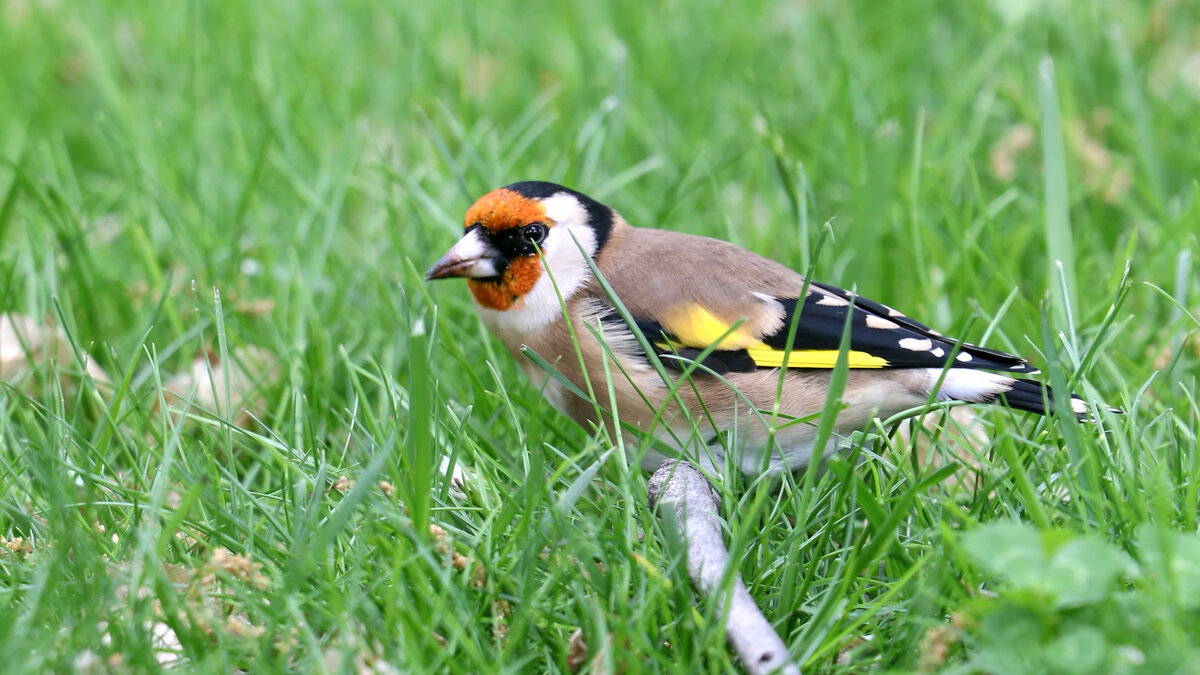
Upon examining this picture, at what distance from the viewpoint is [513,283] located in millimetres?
2672

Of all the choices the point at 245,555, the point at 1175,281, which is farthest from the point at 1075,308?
the point at 245,555

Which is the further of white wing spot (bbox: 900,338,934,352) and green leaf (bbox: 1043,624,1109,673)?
white wing spot (bbox: 900,338,934,352)

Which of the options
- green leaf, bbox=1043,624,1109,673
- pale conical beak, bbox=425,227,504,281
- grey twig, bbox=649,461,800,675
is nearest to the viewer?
green leaf, bbox=1043,624,1109,673

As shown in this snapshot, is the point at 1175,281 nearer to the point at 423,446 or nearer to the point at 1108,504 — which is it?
the point at 1108,504

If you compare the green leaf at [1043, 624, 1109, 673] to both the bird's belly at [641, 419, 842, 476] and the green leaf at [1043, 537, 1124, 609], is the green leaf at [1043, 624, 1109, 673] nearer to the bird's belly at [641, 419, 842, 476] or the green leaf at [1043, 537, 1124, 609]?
the green leaf at [1043, 537, 1124, 609]

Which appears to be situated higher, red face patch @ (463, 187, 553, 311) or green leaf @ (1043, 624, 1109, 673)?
red face patch @ (463, 187, 553, 311)

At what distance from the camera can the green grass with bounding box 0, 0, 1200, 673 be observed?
1737 mm

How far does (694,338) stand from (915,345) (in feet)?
A: 1.53

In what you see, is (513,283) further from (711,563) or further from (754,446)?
(711,563)

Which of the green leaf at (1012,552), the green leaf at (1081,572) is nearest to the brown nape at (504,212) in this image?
the green leaf at (1012,552)

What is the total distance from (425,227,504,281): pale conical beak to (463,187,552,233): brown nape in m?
0.03

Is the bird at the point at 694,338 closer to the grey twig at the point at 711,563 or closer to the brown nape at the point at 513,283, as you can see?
the brown nape at the point at 513,283

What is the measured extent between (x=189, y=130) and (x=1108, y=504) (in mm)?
3284

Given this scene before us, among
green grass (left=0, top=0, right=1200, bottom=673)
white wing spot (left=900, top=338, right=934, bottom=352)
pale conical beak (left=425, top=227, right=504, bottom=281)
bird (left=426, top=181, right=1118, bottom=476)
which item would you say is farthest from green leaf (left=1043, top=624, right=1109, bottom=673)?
pale conical beak (left=425, top=227, right=504, bottom=281)
